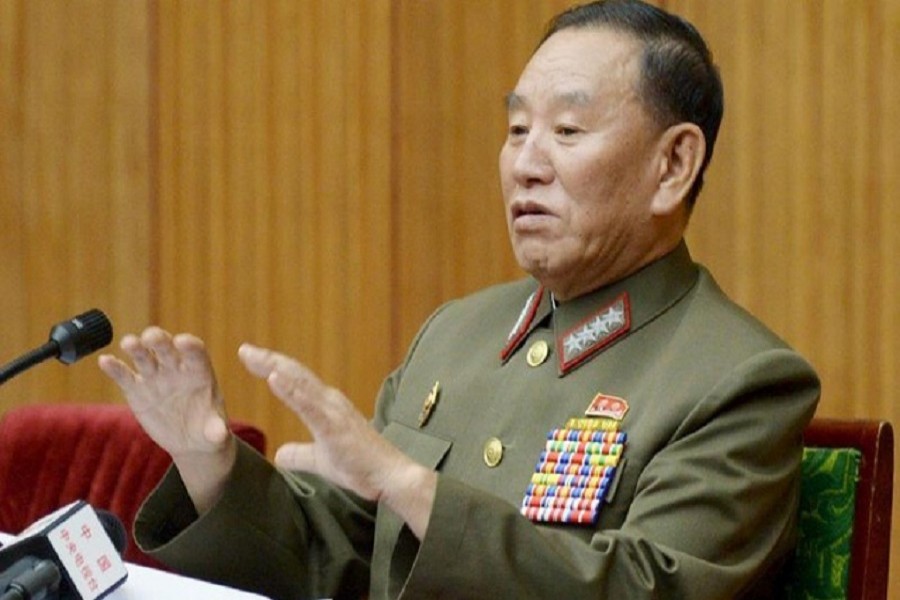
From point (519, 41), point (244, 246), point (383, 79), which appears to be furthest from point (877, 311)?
point (244, 246)

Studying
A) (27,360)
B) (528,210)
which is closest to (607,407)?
(528,210)

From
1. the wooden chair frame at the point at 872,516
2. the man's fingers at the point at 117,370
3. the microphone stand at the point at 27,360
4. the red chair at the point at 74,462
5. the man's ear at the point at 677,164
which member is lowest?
the red chair at the point at 74,462

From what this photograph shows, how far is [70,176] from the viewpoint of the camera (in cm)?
392

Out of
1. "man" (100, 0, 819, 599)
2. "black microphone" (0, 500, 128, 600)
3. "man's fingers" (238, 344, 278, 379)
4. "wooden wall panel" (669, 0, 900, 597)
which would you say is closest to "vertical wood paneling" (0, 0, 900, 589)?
"wooden wall panel" (669, 0, 900, 597)

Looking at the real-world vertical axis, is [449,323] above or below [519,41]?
below

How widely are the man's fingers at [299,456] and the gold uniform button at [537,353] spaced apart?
0.45 metres

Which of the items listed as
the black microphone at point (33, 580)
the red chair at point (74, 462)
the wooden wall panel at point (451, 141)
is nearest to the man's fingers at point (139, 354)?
the black microphone at point (33, 580)

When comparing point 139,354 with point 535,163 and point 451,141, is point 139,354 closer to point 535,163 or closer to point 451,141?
point 535,163

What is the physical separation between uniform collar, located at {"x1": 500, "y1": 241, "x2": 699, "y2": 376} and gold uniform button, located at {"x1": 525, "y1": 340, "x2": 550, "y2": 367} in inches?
0.7

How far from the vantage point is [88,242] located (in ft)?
12.8

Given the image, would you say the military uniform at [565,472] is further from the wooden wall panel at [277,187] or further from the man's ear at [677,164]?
the wooden wall panel at [277,187]

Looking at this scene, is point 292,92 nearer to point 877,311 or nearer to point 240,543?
point 877,311

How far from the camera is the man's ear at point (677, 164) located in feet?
6.75

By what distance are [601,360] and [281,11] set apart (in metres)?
1.84
